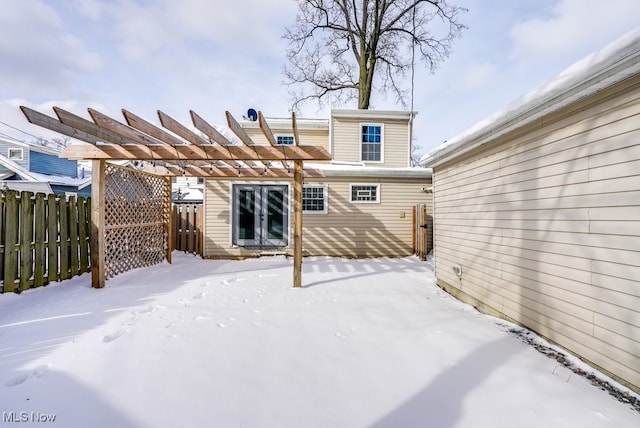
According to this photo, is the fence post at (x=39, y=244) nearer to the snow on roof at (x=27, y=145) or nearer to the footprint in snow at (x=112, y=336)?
the footprint in snow at (x=112, y=336)

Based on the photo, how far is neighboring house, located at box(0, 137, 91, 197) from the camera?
12094 millimetres

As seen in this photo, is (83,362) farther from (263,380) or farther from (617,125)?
(617,125)

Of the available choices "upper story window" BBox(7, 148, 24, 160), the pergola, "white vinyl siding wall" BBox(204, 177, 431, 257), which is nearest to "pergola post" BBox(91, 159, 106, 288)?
the pergola

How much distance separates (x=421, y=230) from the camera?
290 inches

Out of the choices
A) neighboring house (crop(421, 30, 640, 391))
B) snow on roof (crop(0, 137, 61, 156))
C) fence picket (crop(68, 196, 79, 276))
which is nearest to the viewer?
neighboring house (crop(421, 30, 640, 391))

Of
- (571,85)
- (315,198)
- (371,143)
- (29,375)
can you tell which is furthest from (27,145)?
(571,85)

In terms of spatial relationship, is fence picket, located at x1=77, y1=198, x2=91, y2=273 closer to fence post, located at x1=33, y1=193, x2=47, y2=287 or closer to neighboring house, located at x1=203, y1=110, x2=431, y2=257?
fence post, located at x1=33, y1=193, x2=47, y2=287

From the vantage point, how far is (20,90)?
1617 centimetres

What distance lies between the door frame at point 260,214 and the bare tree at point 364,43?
7421mm

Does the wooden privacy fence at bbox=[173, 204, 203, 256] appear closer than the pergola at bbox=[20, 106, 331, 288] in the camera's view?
No

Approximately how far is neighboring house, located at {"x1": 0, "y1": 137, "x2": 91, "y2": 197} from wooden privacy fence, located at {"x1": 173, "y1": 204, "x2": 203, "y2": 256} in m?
9.15

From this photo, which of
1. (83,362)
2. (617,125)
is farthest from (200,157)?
(617,125)

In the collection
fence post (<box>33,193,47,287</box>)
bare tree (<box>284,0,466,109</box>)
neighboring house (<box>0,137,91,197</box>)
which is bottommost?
fence post (<box>33,193,47,287</box>)

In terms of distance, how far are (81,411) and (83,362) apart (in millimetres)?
654
